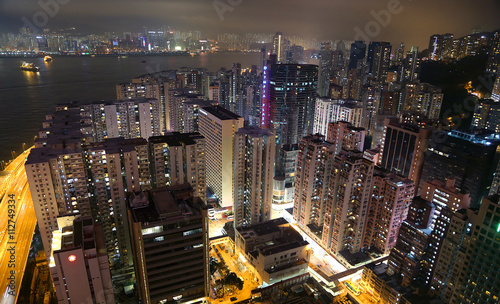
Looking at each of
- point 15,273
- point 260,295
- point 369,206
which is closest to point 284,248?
point 260,295

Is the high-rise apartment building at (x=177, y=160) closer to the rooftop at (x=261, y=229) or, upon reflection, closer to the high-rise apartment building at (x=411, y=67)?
the rooftop at (x=261, y=229)

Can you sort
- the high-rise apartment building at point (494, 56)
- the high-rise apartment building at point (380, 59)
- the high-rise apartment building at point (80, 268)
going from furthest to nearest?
the high-rise apartment building at point (380, 59), the high-rise apartment building at point (494, 56), the high-rise apartment building at point (80, 268)

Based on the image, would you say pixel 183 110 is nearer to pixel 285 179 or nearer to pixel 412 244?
pixel 285 179

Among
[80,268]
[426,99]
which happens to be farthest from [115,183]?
[426,99]

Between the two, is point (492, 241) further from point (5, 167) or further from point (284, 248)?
point (5, 167)

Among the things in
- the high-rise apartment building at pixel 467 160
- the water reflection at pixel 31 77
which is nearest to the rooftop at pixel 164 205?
the high-rise apartment building at pixel 467 160

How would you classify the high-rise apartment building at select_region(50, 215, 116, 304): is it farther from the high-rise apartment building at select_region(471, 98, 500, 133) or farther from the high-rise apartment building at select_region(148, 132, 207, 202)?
the high-rise apartment building at select_region(471, 98, 500, 133)

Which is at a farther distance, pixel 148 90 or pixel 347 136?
pixel 148 90
